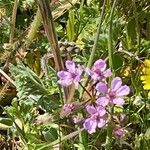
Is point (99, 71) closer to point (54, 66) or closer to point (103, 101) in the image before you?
point (103, 101)

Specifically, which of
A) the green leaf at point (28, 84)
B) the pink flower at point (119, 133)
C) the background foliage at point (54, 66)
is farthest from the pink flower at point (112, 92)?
the green leaf at point (28, 84)

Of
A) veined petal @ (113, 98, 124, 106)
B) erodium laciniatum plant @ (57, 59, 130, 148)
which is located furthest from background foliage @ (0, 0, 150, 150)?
veined petal @ (113, 98, 124, 106)

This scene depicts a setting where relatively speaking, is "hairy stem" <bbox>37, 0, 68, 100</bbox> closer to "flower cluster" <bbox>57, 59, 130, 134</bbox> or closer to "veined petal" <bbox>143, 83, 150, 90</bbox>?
"flower cluster" <bbox>57, 59, 130, 134</bbox>

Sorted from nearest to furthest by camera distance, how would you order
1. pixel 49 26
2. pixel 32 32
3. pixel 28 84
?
1. pixel 49 26
2. pixel 28 84
3. pixel 32 32

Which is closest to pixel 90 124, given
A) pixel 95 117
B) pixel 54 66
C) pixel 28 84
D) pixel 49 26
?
pixel 95 117

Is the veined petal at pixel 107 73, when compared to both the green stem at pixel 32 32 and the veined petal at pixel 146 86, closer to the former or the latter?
the veined petal at pixel 146 86

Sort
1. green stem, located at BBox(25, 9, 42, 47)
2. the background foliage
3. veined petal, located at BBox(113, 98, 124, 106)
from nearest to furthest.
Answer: veined petal, located at BBox(113, 98, 124, 106)
the background foliage
green stem, located at BBox(25, 9, 42, 47)

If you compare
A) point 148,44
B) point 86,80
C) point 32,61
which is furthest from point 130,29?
point 86,80

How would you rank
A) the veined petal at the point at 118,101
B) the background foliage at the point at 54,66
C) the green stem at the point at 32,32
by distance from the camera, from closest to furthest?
the veined petal at the point at 118,101 → the background foliage at the point at 54,66 → the green stem at the point at 32,32
